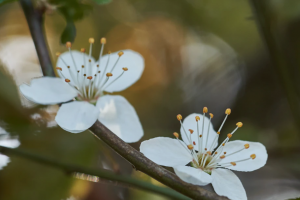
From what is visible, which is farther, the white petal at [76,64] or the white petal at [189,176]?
the white petal at [76,64]

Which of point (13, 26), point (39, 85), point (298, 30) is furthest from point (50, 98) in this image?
point (298, 30)

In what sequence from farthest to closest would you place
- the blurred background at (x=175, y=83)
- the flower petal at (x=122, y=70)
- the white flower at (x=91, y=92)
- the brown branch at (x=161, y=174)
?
the blurred background at (x=175, y=83), the flower petal at (x=122, y=70), the white flower at (x=91, y=92), the brown branch at (x=161, y=174)

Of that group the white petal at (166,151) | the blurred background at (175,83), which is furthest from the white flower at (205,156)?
the blurred background at (175,83)

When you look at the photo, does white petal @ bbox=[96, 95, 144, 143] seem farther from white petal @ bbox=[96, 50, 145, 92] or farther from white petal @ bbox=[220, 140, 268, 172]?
white petal @ bbox=[220, 140, 268, 172]

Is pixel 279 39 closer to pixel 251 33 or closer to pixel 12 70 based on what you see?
pixel 251 33

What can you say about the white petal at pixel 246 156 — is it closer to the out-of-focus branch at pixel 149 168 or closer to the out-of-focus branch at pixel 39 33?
the out-of-focus branch at pixel 149 168

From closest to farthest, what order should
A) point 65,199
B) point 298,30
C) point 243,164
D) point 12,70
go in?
1. point 243,164
2. point 65,199
3. point 12,70
4. point 298,30
